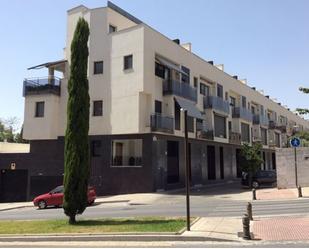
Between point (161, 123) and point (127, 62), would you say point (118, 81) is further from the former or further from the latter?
point (161, 123)

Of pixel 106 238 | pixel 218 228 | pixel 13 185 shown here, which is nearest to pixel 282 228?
pixel 218 228

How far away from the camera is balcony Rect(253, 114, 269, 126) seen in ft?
200

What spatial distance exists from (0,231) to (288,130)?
71.0 m

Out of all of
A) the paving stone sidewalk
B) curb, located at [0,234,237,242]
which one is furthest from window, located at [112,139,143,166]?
curb, located at [0,234,237,242]

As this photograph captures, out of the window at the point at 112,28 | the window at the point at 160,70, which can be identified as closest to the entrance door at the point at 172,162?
the window at the point at 160,70

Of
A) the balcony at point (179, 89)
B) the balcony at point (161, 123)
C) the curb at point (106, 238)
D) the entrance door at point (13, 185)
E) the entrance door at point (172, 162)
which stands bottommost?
the curb at point (106, 238)

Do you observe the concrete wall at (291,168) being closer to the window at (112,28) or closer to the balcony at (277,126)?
Answer: the window at (112,28)

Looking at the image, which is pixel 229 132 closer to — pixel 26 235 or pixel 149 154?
pixel 149 154

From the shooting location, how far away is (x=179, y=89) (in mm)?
38375

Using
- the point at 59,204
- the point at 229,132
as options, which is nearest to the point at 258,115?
the point at 229,132

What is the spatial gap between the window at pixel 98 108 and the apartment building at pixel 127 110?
0.09 meters

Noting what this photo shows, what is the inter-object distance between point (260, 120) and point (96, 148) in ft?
108

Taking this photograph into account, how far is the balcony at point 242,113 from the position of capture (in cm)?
5350

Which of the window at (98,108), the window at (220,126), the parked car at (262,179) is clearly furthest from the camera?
the window at (220,126)
